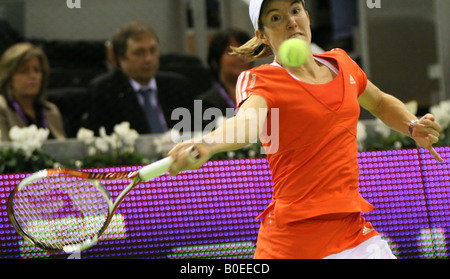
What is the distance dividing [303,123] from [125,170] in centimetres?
209

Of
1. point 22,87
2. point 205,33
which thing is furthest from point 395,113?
point 205,33

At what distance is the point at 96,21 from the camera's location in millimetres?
6730

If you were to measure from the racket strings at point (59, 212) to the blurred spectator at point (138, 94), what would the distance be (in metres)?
1.91

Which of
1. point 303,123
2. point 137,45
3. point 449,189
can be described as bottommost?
point 449,189

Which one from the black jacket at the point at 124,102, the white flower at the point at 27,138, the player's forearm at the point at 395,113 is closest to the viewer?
the player's forearm at the point at 395,113

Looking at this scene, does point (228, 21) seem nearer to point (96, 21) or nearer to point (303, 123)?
point (96, 21)

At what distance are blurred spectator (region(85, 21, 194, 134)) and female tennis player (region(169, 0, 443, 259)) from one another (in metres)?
3.08

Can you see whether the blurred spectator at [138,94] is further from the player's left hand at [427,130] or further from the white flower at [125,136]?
the player's left hand at [427,130]

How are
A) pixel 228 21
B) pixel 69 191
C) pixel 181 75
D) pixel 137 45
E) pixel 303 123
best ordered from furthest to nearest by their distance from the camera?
pixel 228 21, pixel 181 75, pixel 137 45, pixel 69 191, pixel 303 123

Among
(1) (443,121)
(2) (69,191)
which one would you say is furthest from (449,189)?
(2) (69,191)

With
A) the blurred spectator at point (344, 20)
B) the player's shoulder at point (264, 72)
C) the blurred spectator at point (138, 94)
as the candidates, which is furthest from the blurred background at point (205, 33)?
the player's shoulder at point (264, 72)

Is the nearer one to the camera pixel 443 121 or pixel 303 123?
pixel 303 123

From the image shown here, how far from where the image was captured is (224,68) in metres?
5.63

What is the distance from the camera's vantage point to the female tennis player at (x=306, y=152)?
242 centimetres
